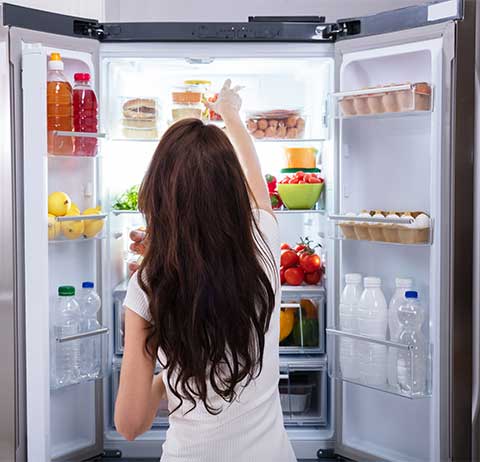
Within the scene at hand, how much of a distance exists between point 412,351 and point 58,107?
1.58m

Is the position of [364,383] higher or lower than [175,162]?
lower

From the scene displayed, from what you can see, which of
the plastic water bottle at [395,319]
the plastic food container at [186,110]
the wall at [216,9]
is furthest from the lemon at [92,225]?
the wall at [216,9]

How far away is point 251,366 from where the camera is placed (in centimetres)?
155

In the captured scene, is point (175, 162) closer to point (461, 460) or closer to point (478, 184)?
point (478, 184)

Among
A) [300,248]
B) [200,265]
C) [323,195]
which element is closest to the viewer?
[200,265]

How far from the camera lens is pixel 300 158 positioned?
335cm

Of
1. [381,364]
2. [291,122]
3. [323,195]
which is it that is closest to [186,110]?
[291,122]

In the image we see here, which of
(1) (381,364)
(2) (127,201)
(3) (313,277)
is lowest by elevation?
(1) (381,364)

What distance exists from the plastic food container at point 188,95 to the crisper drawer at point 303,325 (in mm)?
919

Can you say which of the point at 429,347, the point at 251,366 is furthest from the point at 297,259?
the point at 251,366

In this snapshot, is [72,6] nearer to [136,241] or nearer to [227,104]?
[136,241]

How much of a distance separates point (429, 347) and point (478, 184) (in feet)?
2.04

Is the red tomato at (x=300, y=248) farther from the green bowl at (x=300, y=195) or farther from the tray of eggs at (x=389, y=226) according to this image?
the tray of eggs at (x=389, y=226)

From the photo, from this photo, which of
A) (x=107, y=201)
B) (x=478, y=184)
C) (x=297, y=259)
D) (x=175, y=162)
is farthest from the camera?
(x=297, y=259)
